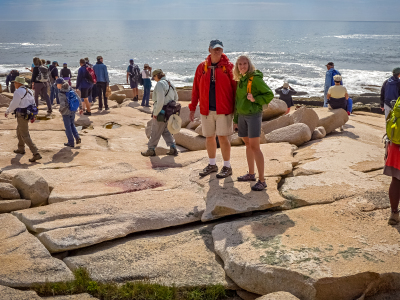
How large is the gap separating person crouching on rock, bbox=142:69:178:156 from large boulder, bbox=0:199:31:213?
2901mm

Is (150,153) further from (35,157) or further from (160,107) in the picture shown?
(35,157)

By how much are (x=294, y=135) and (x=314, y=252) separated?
13.9 feet

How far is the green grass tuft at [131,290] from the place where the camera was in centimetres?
360

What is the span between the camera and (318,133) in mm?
8148

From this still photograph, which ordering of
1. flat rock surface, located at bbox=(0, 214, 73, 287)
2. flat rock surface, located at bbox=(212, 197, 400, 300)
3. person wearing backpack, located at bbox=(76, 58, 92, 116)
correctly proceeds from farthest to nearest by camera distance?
person wearing backpack, located at bbox=(76, 58, 92, 116) → flat rock surface, located at bbox=(0, 214, 73, 287) → flat rock surface, located at bbox=(212, 197, 400, 300)

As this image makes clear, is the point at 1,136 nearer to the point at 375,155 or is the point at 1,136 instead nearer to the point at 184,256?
the point at 184,256

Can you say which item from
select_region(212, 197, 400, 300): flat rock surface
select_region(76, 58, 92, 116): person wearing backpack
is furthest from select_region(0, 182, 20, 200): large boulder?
select_region(76, 58, 92, 116): person wearing backpack

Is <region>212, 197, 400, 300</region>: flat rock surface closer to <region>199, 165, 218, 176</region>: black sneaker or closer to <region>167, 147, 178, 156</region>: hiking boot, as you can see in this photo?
<region>199, 165, 218, 176</region>: black sneaker

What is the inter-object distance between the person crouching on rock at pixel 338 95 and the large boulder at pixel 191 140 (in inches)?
129

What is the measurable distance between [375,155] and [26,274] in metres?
5.40

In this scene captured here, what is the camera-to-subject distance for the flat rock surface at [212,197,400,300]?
350 cm

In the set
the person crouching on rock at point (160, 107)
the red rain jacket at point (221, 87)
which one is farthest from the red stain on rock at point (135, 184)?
the person crouching on rock at point (160, 107)

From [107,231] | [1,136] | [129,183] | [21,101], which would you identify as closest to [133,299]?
[107,231]

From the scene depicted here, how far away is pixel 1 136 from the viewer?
9.12 m
